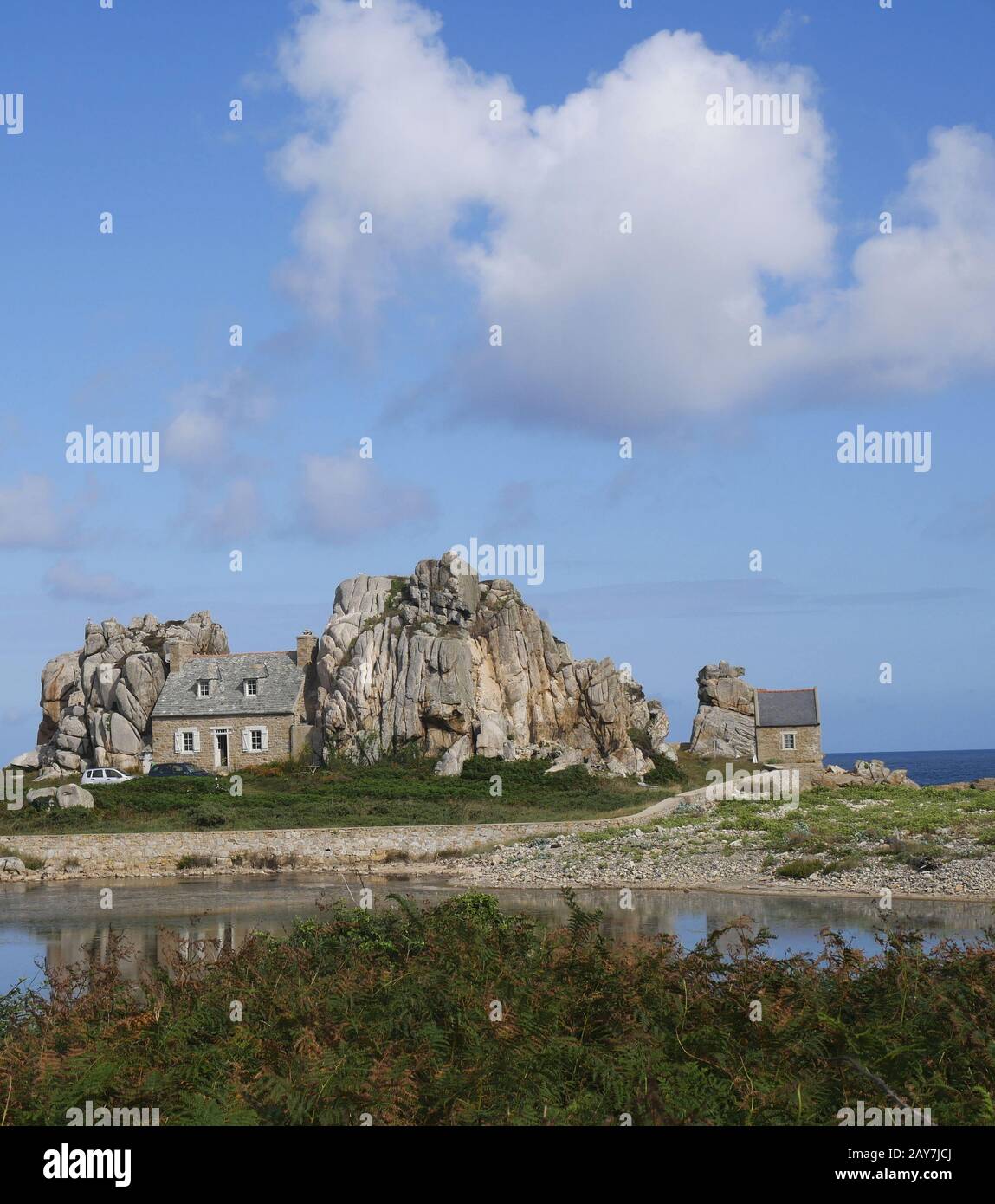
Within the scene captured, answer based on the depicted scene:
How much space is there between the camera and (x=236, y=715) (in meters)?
53.4

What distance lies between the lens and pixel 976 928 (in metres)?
23.4

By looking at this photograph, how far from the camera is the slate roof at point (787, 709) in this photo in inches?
2286

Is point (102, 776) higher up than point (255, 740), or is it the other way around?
point (255, 740)

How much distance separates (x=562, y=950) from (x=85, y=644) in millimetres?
50743

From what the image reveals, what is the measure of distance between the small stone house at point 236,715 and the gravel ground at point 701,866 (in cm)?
1699

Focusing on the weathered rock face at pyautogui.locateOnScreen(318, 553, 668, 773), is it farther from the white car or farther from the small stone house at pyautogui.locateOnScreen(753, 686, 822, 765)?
the white car

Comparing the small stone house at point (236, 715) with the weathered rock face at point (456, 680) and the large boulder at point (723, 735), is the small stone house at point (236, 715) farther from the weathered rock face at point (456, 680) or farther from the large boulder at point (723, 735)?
the large boulder at point (723, 735)

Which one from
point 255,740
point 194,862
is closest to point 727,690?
point 255,740

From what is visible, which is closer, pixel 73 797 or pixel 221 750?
pixel 73 797

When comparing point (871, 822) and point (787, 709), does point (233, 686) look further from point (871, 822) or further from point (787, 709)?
point (871, 822)

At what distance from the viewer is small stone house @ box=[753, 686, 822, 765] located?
57844 mm

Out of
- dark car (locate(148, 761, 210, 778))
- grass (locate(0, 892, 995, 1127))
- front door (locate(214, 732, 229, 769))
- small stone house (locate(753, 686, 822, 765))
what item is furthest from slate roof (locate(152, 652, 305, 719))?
grass (locate(0, 892, 995, 1127))

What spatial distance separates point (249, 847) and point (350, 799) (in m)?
6.33

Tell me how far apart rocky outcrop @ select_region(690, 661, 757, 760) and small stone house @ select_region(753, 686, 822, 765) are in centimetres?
80
